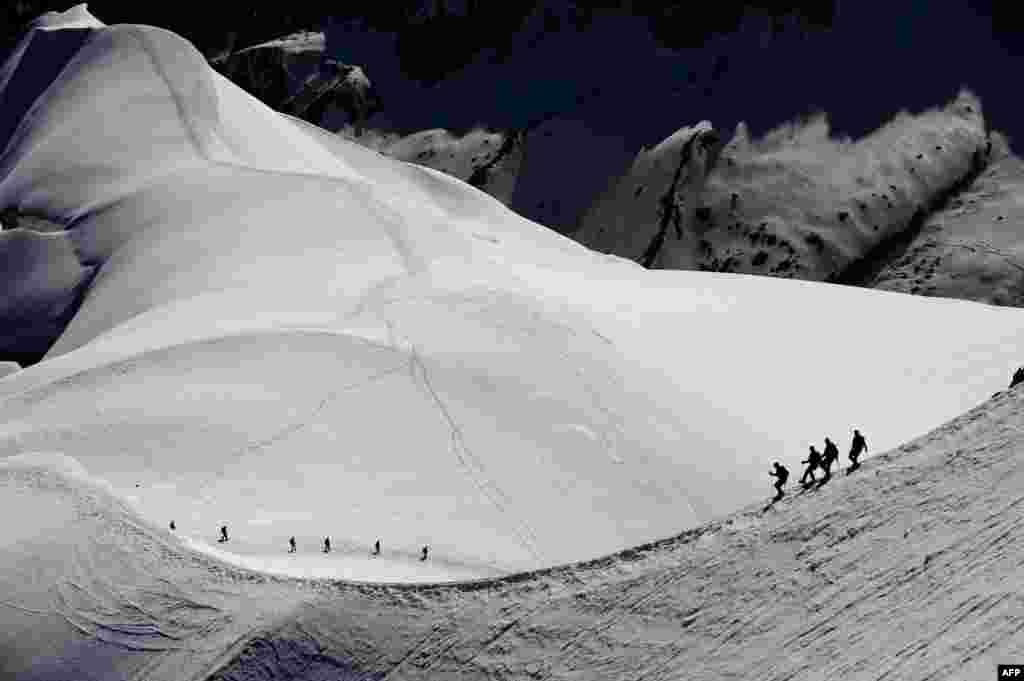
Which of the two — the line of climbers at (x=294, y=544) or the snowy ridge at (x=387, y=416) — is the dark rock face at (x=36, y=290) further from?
the line of climbers at (x=294, y=544)

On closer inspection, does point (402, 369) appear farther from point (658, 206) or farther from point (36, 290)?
point (658, 206)

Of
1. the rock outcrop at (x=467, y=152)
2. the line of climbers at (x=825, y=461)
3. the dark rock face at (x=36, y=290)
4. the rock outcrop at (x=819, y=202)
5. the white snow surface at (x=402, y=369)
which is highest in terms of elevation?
the line of climbers at (x=825, y=461)

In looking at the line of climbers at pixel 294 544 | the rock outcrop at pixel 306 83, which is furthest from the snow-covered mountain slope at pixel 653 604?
the rock outcrop at pixel 306 83

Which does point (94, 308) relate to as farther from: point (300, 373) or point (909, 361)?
point (909, 361)

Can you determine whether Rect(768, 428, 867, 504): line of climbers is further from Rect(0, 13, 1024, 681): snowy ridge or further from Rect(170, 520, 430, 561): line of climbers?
Rect(170, 520, 430, 561): line of climbers

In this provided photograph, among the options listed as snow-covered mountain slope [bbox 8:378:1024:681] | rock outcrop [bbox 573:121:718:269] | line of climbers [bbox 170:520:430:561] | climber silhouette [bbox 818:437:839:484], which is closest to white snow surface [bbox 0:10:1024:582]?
line of climbers [bbox 170:520:430:561]

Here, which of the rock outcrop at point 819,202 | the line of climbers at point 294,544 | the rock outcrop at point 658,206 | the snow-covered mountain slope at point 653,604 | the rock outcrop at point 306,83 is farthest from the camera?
the rock outcrop at point 306,83

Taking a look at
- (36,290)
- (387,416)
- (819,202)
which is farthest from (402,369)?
(819,202)
